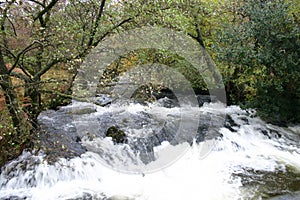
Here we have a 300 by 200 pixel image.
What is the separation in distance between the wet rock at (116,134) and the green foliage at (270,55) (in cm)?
420

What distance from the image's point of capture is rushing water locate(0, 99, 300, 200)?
15.4ft

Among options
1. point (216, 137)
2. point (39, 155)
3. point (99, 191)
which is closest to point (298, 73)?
point (216, 137)

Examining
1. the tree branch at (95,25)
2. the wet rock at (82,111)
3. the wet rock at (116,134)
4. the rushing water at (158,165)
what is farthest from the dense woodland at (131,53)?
the wet rock at (116,134)

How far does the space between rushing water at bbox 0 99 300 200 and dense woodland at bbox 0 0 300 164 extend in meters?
0.66

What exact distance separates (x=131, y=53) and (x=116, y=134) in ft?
6.55

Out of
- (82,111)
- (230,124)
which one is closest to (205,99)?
(230,124)

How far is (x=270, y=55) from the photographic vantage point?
764cm

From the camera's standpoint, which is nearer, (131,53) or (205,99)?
(131,53)

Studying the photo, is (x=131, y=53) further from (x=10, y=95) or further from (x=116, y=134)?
(x=10, y=95)

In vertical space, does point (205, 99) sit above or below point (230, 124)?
above

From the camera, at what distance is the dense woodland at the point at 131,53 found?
484cm

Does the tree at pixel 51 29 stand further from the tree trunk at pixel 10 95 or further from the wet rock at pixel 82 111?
the wet rock at pixel 82 111

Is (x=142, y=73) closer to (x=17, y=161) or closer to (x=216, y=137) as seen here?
(x=216, y=137)

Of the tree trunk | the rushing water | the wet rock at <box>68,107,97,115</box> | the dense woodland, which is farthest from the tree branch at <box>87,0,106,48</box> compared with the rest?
the wet rock at <box>68,107,97,115</box>
